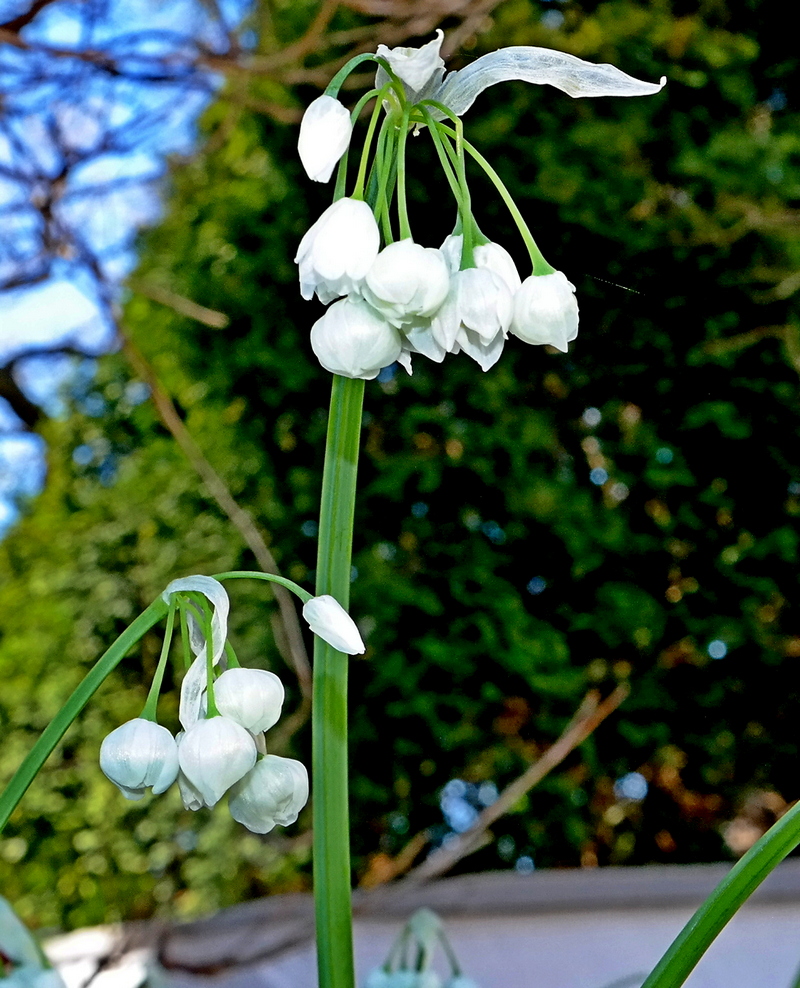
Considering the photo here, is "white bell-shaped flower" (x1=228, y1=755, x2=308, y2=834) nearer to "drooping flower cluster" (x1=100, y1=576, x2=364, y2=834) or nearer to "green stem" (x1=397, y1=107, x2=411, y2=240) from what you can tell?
"drooping flower cluster" (x1=100, y1=576, x2=364, y2=834)

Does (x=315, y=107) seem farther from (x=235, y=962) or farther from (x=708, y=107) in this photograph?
(x=708, y=107)

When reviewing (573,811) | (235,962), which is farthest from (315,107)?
(573,811)

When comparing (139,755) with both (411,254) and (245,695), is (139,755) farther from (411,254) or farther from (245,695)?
(411,254)

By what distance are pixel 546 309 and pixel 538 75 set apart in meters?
0.06

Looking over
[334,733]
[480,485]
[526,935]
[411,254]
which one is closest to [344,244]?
[411,254]

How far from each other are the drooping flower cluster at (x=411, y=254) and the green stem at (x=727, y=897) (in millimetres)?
125

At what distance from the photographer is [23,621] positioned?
1.32 meters

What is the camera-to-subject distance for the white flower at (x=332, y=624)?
8.9 inches

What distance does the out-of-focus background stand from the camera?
118 centimetres

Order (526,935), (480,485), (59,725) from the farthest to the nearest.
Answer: (480,485) → (526,935) → (59,725)

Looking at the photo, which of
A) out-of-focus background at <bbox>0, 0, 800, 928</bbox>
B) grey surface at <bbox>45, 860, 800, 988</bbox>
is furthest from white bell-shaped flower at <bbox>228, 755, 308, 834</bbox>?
out-of-focus background at <bbox>0, 0, 800, 928</bbox>

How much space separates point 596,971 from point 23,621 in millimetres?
891

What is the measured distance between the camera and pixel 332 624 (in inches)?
9.0

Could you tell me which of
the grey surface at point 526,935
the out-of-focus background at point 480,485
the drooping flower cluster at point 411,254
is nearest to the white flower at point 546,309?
the drooping flower cluster at point 411,254
